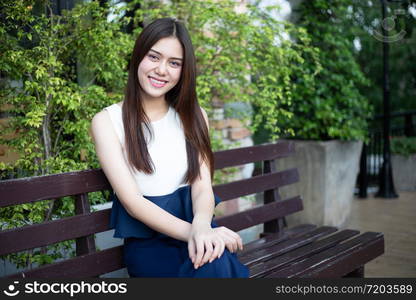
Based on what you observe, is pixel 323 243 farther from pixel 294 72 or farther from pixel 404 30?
pixel 404 30

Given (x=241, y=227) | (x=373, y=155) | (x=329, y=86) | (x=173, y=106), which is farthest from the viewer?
(x=373, y=155)

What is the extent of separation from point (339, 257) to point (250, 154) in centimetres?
78

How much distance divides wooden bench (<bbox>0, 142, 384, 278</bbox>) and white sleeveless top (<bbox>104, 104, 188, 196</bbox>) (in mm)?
211

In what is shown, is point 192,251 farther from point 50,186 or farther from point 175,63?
point 175,63

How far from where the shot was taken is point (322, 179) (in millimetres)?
4938

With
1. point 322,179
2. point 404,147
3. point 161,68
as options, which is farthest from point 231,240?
point 404,147

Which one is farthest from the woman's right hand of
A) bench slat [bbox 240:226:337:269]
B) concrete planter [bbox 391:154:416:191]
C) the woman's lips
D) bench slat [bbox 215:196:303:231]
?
concrete planter [bbox 391:154:416:191]

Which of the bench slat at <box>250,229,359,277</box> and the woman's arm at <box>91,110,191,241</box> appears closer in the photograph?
the woman's arm at <box>91,110,191,241</box>

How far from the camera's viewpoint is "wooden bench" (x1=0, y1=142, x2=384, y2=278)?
217 cm

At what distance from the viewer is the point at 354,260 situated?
2967 millimetres

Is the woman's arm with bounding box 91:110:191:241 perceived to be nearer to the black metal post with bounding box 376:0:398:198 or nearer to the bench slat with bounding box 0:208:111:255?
the bench slat with bounding box 0:208:111:255

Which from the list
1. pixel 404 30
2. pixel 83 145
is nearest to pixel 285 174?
pixel 83 145

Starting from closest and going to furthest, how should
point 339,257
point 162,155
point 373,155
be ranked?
point 162,155, point 339,257, point 373,155

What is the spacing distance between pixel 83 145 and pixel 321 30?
2.87 meters
